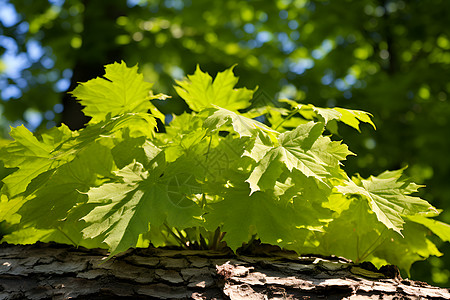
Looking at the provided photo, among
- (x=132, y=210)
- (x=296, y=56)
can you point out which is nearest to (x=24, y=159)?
(x=132, y=210)

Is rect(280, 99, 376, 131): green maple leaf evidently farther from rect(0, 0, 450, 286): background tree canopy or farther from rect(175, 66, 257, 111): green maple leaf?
rect(0, 0, 450, 286): background tree canopy

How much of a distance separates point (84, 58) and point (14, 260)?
3.33 metres

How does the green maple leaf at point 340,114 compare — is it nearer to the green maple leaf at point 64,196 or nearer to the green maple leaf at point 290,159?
the green maple leaf at point 290,159

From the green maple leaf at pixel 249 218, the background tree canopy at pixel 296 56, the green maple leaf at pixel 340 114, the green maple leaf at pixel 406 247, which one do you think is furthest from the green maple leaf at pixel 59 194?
the background tree canopy at pixel 296 56

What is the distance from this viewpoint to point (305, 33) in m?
5.57

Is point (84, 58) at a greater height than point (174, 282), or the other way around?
point (84, 58)

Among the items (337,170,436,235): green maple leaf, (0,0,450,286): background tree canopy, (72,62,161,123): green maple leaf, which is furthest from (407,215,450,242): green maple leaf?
(0,0,450,286): background tree canopy

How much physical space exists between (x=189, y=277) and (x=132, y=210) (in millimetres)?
228

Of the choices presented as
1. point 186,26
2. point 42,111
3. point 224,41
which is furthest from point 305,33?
point 42,111

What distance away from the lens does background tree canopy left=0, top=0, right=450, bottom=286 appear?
401cm

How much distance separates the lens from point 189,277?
0.90 m

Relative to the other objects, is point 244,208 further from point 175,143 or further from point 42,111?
point 42,111

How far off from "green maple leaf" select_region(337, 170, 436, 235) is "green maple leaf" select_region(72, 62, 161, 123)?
67cm

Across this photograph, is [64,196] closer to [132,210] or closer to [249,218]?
[132,210]
